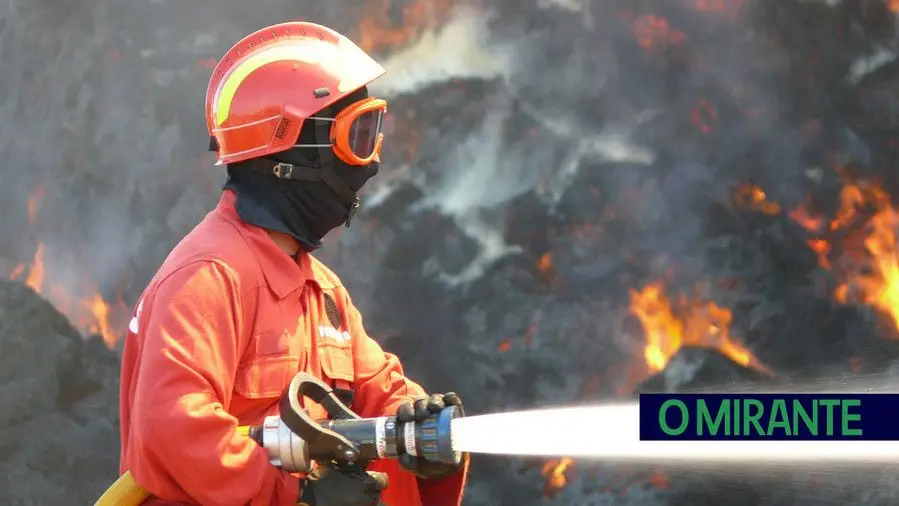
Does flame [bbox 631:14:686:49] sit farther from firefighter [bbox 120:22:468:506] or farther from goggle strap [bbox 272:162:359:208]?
goggle strap [bbox 272:162:359:208]

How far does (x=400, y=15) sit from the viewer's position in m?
5.29

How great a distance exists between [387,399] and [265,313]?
Answer: 1.94 feet

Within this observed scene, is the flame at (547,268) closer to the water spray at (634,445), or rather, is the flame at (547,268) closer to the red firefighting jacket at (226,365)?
the water spray at (634,445)

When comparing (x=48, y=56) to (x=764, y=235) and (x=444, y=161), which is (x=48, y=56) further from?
(x=764, y=235)

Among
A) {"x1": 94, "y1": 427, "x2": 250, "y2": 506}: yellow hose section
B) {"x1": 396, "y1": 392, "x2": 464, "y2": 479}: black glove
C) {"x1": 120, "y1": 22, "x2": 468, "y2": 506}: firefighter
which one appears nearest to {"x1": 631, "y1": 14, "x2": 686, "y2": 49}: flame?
{"x1": 120, "y1": 22, "x2": 468, "y2": 506}: firefighter

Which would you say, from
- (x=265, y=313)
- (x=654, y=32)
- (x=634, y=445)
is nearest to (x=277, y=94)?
(x=265, y=313)

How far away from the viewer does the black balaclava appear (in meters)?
3.51

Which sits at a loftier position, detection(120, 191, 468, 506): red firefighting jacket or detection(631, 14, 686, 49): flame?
detection(631, 14, 686, 49): flame

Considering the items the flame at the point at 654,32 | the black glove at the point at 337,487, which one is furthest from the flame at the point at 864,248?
the black glove at the point at 337,487

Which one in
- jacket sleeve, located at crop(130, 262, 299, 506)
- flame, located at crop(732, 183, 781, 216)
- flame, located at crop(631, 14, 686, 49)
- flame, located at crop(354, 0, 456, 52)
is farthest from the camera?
flame, located at crop(354, 0, 456, 52)

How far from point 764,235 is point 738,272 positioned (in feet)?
0.59

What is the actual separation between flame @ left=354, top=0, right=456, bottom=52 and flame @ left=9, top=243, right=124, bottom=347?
5.66 feet

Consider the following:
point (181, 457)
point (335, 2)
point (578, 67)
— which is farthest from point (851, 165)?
point (181, 457)

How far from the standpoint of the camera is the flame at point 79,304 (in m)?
5.60
